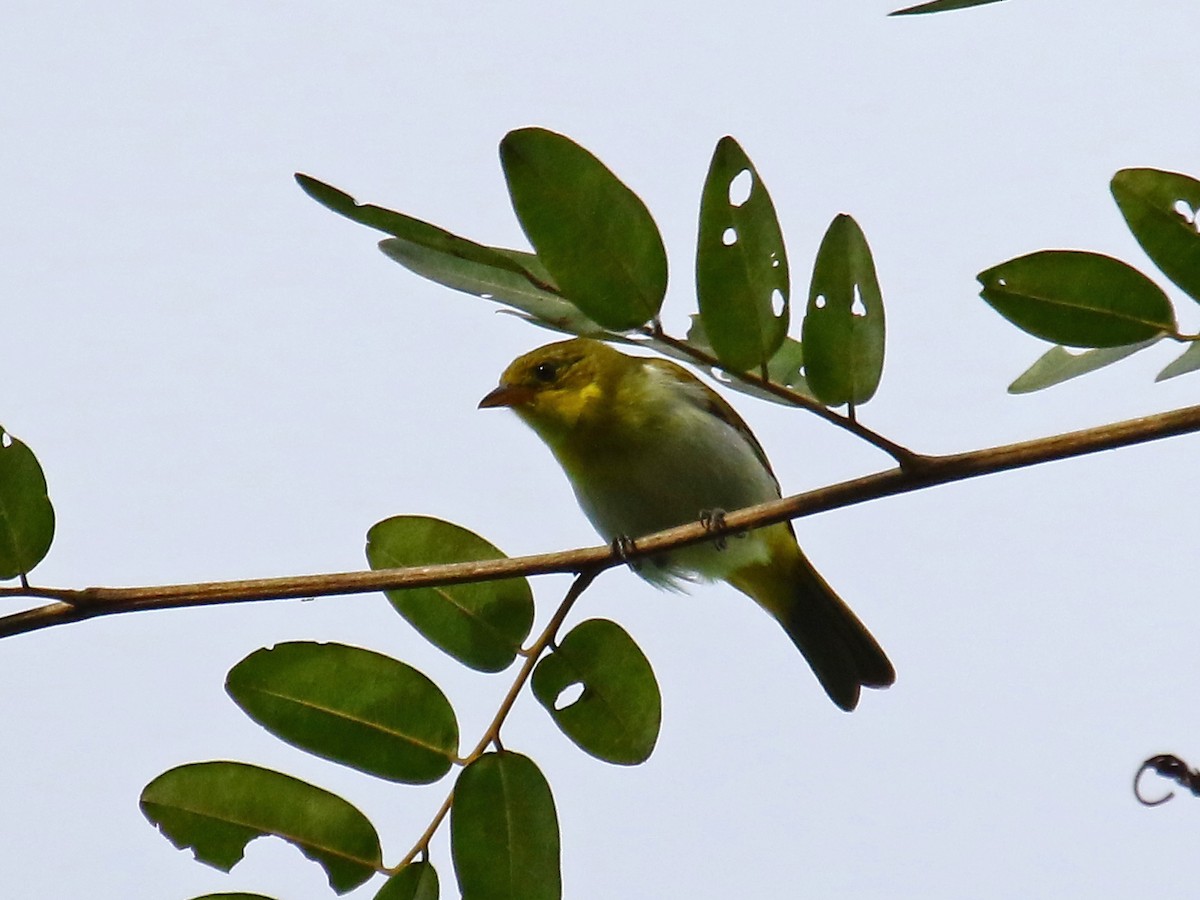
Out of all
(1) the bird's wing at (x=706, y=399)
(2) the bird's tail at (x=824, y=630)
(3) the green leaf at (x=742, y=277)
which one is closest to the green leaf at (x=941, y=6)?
(3) the green leaf at (x=742, y=277)

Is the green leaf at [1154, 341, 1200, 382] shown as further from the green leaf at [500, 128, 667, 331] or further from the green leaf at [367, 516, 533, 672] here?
the green leaf at [367, 516, 533, 672]

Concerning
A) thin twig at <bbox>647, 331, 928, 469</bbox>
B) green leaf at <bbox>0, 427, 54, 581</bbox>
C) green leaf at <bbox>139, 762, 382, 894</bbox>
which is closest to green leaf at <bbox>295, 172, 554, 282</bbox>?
thin twig at <bbox>647, 331, 928, 469</bbox>

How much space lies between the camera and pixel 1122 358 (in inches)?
71.9

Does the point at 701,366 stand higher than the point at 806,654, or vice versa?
the point at 701,366

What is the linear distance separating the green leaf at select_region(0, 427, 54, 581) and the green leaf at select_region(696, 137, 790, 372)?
2.78ft

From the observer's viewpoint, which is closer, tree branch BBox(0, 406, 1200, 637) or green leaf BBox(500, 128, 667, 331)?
tree branch BBox(0, 406, 1200, 637)

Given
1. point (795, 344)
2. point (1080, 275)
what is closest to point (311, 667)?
point (795, 344)

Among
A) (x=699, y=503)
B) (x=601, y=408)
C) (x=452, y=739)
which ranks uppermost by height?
(x=601, y=408)

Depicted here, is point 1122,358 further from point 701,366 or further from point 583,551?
point 583,551

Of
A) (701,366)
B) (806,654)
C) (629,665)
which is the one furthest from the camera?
(806,654)

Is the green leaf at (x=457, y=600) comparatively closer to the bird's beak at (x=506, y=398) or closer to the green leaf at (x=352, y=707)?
the green leaf at (x=352, y=707)

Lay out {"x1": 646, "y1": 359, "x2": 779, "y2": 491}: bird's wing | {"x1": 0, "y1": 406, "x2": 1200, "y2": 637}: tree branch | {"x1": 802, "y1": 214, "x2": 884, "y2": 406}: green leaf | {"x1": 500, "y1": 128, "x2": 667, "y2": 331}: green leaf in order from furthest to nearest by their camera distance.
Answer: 1. {"x1": 646, "y1": 359, "x2": 779, "y2": 491}: bird's wing
2. {"x1": 802, "y1": 214, "x2": 884, "y2": 406}: green leaf
3. {"x1": 500, "y1": 128, "x2": 667, "y2": 331}: green leaf
4. {"x1": 0, "y1": 406, "x2": 1200, "y2": 637}: tree branch

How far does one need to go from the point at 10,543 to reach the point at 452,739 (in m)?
0.61

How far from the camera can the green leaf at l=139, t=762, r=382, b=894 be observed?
178 cm
